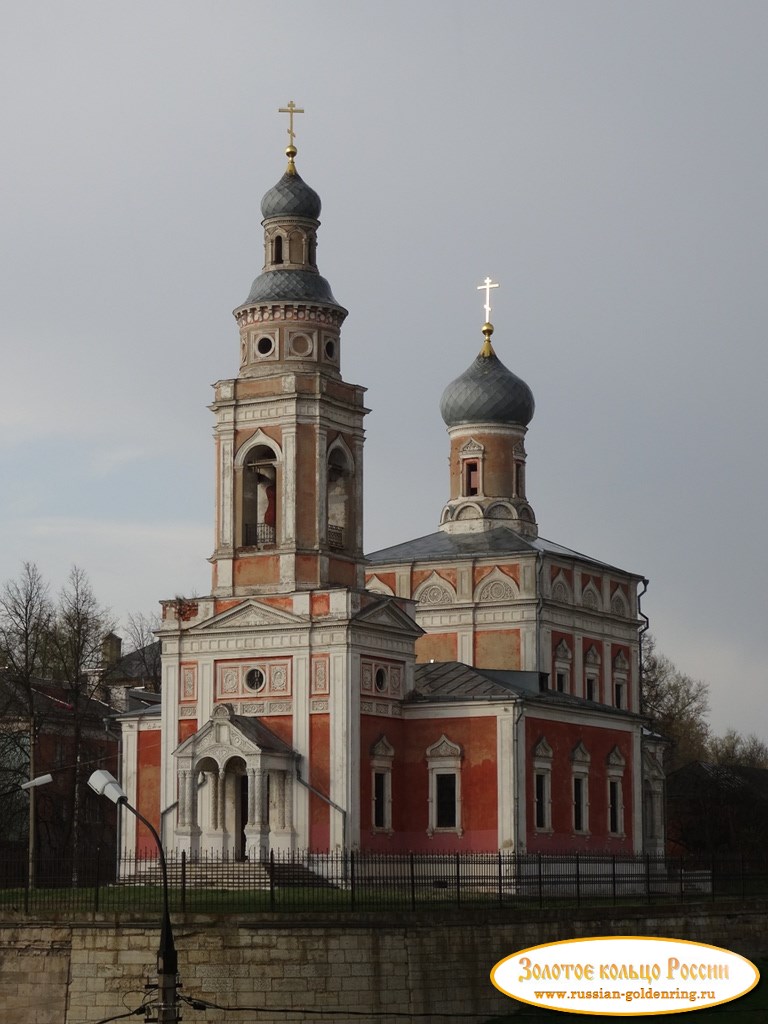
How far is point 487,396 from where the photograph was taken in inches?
2391

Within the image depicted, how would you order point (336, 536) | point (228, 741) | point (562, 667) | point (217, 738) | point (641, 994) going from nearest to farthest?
point (641, 994) → point (228, 741) → point (217, 738) → point (336, 536) → point (562, 667)

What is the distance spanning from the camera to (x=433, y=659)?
5672 cm

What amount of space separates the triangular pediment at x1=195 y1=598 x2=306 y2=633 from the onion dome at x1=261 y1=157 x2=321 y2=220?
32.5ft

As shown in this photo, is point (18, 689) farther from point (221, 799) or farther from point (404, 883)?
point (404, 883)

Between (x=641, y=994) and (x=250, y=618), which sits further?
(x=250, y=618)

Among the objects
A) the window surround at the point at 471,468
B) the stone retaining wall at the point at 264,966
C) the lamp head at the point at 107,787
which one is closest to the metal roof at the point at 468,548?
the window surround at the point at 471,468

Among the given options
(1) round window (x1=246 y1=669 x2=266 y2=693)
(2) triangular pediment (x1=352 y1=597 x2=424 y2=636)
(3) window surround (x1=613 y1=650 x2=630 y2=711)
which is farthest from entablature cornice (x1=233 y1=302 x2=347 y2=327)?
(3) window surround (x1=613 y1=650 x2=630 y2=711)

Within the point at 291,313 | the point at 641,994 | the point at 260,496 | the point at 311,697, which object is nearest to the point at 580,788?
the point at 311,697

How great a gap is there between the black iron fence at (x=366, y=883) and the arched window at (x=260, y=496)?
7906 millimetres

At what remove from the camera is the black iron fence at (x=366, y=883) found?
36312 mm

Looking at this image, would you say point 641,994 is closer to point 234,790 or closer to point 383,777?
point 383,777

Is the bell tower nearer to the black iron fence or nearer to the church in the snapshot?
the church

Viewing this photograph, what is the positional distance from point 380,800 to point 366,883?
6.22 m

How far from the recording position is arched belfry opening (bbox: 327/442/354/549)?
160ft
